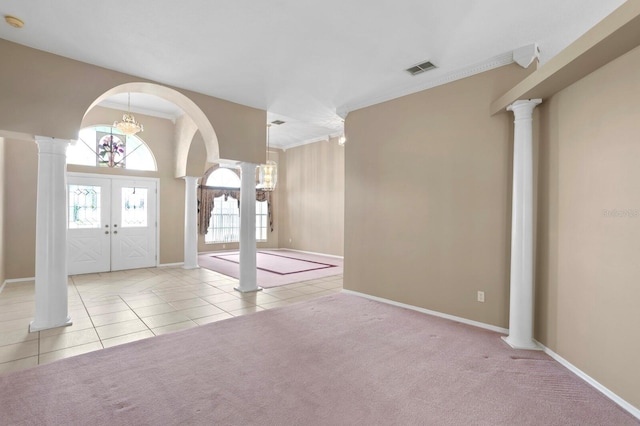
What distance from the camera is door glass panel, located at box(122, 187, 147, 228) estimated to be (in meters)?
7.41

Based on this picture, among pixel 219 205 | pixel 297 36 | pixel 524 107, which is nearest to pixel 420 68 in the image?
pixel 524 107

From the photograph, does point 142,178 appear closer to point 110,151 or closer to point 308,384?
point 110,151

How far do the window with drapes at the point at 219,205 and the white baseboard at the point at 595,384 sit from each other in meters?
9.47

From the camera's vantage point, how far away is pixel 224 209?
11.0 meters

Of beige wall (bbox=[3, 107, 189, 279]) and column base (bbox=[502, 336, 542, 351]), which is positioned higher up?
beige wall (bbox=[3, 107, 189, 279])

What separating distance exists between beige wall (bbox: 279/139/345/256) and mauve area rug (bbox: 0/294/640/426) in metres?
Result: 6.27

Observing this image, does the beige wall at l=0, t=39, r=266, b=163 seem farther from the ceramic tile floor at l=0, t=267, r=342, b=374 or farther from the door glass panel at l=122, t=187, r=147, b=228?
the door glass panel at l=122, t=187, r=147, b=228

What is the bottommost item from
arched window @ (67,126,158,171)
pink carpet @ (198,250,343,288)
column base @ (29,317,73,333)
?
pink carpet @ (198,250,343,288)

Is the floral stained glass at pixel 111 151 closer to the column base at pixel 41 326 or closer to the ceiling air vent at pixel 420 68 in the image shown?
the column base at pixel 41 326

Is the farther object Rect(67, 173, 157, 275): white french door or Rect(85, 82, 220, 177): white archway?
Rect(67, 173, 157, 275): white french door

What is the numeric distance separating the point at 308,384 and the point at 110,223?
6681 millimetres

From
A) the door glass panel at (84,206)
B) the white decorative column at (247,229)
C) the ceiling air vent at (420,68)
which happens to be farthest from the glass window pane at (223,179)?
the ceiling air vent at (420,68)

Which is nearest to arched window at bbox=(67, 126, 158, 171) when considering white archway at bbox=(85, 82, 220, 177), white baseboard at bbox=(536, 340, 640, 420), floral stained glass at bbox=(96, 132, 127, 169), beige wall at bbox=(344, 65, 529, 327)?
floral stained glass at bbox=(96, 132, 127, 169)

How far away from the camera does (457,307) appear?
397 cm
